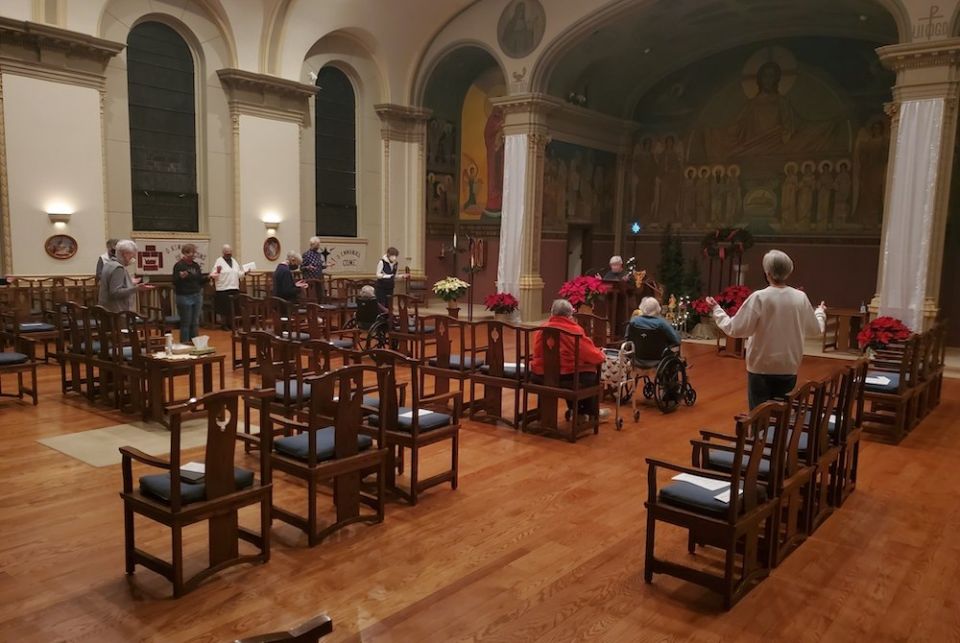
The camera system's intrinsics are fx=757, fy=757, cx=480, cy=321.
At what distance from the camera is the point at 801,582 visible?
4168 millimetres

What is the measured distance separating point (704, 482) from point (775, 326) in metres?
1.56

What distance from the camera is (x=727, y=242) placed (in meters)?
15.7

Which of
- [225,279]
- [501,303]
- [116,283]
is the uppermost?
[116,283]

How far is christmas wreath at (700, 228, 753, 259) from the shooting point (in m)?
15.7

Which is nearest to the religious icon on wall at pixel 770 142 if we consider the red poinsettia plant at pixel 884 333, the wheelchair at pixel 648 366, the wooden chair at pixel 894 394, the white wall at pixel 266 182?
the white wall at pixel 266 182

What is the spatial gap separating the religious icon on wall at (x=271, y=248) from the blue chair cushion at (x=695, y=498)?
1266 centimetres

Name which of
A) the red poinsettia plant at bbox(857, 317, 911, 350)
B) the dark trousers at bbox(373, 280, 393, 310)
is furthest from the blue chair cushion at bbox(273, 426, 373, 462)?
the dark trousers at bbox(373, 280, 393, 310)

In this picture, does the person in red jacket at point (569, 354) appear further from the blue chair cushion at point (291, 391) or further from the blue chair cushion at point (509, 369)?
the blue chair cushion at point (291, 391)

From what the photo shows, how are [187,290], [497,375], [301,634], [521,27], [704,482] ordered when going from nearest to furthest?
[301,634] < [704,482] < [497,375] < [187,290] < [521,27]

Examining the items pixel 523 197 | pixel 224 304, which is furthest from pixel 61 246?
pixel 523 197

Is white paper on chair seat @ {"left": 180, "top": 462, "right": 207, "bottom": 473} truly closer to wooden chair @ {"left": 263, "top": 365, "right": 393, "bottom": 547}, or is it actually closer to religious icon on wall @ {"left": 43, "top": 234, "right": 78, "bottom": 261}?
wooden chair @ {"left": 263, "top": 365, "right": 393, "bottom": 547}

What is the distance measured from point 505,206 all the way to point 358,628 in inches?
518

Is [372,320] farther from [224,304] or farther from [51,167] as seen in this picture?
[51,167]

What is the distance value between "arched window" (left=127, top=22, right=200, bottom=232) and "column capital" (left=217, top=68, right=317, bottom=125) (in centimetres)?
72
